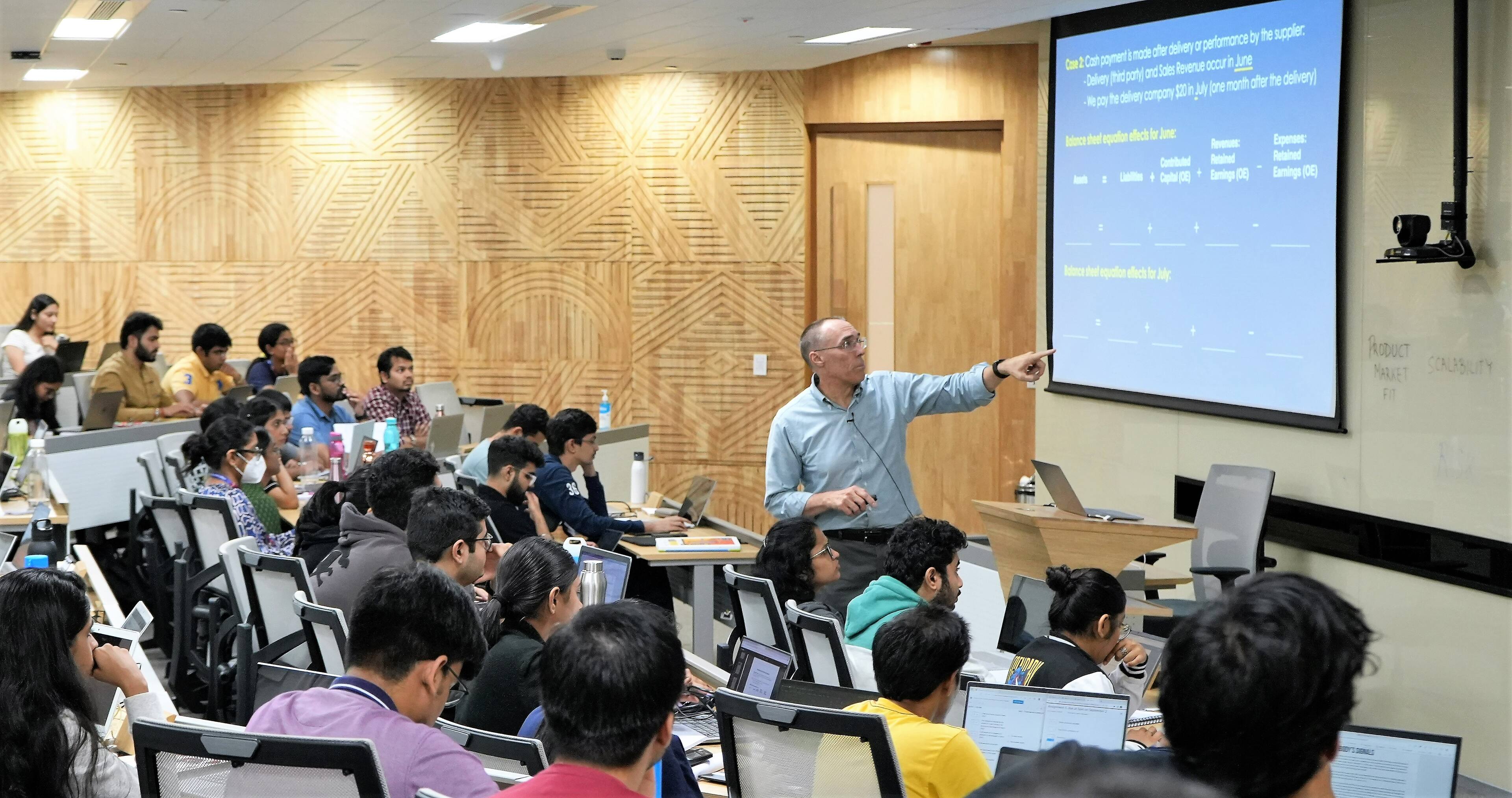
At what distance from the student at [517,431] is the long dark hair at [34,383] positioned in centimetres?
271

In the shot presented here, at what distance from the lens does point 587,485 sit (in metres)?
7.10

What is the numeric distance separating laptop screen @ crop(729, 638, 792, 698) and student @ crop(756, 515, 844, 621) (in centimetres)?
90

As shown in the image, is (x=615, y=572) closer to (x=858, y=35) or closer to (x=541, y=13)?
(x=541, y=13)

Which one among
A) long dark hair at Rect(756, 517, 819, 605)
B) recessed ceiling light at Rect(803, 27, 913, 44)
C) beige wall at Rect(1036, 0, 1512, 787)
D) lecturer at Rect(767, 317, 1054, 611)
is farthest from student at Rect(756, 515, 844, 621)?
recessed ceiling light at Rect(803, 27, 913, 44)

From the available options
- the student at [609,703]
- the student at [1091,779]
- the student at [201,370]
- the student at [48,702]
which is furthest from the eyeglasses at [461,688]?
the student at [201,370]

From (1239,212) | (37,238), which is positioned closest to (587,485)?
(1239,212)

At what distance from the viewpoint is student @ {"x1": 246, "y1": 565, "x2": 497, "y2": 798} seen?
2473 mm

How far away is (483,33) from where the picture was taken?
27.5 ft

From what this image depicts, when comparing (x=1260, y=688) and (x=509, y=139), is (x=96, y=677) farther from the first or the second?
(x=509, y=139)

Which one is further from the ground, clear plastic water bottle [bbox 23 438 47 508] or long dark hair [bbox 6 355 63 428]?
long dark hair [bbox 6 355 63 428]

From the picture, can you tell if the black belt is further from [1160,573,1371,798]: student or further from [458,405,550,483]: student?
[1160,573,1371,798]: student

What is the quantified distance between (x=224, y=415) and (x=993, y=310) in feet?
17.8

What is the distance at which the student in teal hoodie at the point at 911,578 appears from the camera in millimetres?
4086

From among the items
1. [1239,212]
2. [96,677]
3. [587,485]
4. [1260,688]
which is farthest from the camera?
[587,485]
